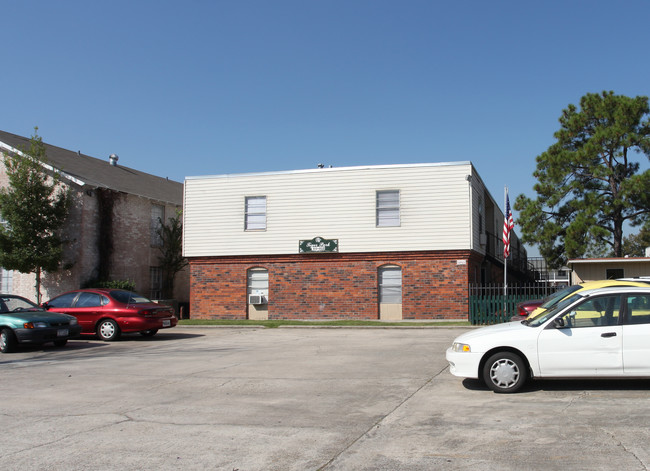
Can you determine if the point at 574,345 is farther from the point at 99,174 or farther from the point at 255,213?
the point at 99,174

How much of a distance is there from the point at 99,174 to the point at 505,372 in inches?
1037

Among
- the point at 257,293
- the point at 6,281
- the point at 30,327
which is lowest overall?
the point at 30,327

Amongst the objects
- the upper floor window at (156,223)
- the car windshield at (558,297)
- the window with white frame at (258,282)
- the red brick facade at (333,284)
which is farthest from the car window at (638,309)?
the upper floor window at (156,223)

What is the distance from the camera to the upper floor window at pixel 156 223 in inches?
1219

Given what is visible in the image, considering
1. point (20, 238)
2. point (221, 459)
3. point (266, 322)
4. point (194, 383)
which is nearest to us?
point (221, 459)

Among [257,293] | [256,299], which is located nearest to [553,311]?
[256,299]

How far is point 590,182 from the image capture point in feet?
111

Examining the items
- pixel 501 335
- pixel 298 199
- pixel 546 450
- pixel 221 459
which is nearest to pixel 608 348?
pixel 501 335

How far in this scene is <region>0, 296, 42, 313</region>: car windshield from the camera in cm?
1545

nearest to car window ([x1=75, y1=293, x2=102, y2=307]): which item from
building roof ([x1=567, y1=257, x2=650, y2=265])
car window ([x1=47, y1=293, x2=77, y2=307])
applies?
car window ([x1=47, y1=293, x2=77, y2=307])

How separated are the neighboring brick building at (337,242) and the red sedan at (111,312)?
786 centimetres

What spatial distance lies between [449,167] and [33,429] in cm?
1952

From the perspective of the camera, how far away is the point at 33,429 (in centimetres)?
673

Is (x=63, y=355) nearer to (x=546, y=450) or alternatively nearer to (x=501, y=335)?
(x=501, y=335)
